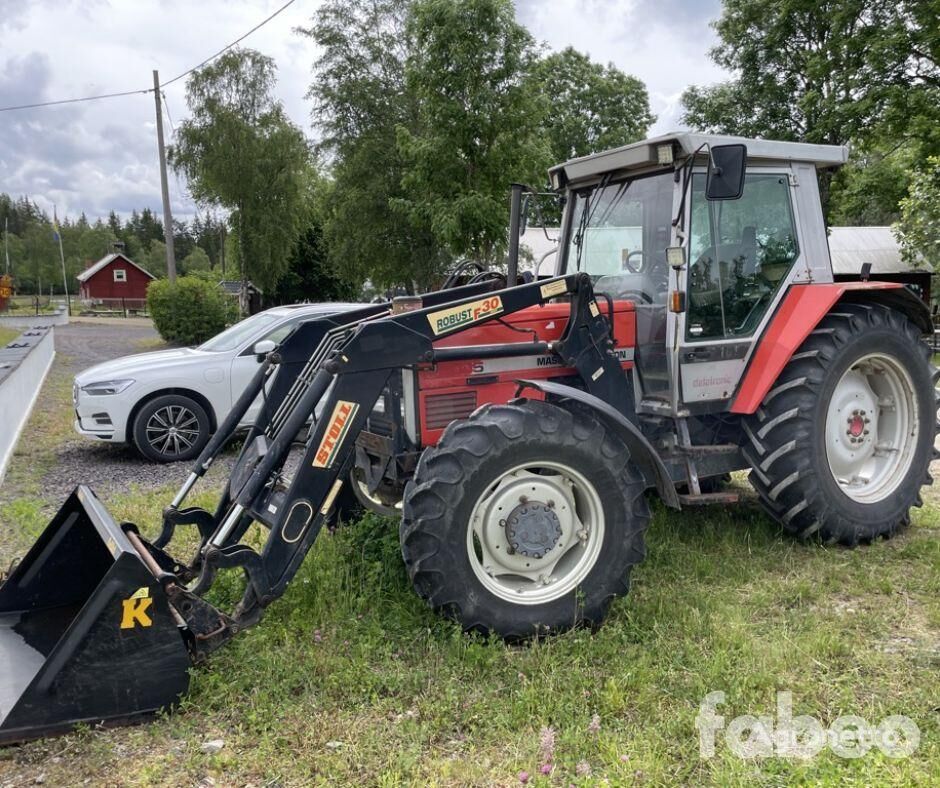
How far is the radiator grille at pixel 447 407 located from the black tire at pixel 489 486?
0.49m

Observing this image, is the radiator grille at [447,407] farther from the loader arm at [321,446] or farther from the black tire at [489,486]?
the black tire at [489,486]

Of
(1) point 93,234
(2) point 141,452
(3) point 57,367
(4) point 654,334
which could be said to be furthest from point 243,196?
(1) point 93,234

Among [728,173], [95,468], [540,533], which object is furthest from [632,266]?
[95,468]

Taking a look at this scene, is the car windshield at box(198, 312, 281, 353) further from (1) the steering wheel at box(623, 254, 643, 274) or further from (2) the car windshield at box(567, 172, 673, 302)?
(1) the steering wheel at box(623, 254, 643, 274)

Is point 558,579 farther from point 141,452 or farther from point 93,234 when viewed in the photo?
point 93,234

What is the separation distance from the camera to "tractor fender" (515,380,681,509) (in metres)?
4.02

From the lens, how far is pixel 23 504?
21.5ft

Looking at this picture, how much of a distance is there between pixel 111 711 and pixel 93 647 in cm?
29

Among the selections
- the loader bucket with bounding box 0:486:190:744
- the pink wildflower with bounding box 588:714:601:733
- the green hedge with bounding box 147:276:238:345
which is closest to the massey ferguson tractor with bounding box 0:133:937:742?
the loader bucket with bounding box 0:486:190:744

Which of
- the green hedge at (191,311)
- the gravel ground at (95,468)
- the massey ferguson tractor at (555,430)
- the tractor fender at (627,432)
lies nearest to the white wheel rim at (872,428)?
the massey ferguson tractor at (555,430)

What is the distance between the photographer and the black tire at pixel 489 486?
3.71 metres

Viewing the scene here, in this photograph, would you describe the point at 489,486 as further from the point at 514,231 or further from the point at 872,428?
the point at 872,428

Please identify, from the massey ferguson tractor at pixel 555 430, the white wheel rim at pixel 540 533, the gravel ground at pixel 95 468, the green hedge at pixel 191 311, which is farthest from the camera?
the green hedge at pixel 191 311

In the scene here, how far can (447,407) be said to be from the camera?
443cm
